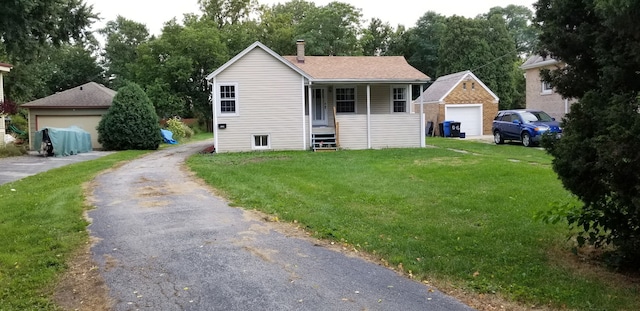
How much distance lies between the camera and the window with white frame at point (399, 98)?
24.8 meters

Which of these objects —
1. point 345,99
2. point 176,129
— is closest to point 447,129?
point 345,99

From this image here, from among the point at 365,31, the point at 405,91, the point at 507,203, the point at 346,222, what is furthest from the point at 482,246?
the point at 365,31

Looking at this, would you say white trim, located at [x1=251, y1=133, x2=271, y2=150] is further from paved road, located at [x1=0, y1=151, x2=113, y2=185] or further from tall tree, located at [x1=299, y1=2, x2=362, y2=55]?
tall tree, located at [x1=299, y1=2, x2=362, y2=55]

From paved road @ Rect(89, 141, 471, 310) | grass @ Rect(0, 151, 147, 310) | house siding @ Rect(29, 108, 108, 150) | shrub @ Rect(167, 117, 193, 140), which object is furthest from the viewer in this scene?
shrub @ Rect(167, 117, 193, 140)

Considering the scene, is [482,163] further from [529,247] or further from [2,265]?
[2,265]

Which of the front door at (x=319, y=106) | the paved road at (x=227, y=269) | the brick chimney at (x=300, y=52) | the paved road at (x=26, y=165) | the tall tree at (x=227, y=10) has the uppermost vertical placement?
the tall tree at (x=227, y=10)

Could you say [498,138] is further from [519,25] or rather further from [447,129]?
[519,25]

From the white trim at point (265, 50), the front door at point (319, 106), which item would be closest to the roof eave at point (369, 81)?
the white trim at point (265, 50)

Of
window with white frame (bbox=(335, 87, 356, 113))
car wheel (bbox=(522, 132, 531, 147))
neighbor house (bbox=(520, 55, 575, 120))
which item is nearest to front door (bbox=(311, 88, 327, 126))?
window with white frame (bbox=(335, 87, 356, 113))

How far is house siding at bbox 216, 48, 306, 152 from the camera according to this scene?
72.0 feet

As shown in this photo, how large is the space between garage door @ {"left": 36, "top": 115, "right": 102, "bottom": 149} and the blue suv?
2049 centimetres

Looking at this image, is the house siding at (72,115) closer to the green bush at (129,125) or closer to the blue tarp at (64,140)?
the green bush at (129,125)

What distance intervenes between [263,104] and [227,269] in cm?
1688

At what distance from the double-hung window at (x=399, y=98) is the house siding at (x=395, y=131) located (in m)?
1.63
